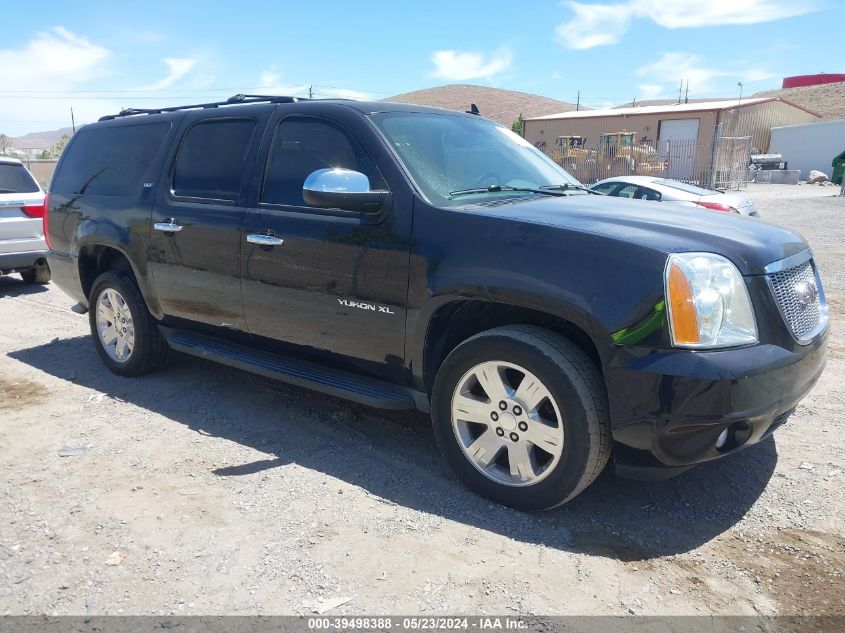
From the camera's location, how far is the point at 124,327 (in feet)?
17.3

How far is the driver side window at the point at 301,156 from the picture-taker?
12.4 feet

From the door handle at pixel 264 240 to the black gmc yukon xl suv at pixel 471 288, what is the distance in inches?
0.4

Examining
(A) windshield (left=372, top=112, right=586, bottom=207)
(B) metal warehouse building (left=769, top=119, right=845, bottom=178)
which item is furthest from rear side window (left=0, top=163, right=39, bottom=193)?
(B) metal warehouse building (left=769, top=119, right=845, bottom=178)

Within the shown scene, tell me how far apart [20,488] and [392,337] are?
212 centimetres

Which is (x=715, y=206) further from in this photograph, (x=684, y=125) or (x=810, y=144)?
(x=810, y=144)

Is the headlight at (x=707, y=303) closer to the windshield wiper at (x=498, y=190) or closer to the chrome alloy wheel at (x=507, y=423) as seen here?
the chrome alloy wheel at (x=507, y=423)

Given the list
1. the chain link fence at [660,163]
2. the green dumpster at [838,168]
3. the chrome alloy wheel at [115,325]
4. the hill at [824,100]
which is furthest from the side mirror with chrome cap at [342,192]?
the hill at [824,100]

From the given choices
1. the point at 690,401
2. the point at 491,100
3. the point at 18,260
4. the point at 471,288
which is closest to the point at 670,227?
the point at 690,401

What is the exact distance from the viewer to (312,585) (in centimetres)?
273

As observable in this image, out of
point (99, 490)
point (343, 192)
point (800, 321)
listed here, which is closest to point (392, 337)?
point (343, 192)

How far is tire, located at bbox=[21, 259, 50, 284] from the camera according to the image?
920cm

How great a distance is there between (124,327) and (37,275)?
5128mm

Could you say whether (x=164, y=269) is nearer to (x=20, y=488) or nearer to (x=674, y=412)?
(x=20, y=488)

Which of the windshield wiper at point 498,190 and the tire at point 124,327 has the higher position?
the windshield wiper at point 498,190
